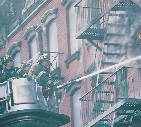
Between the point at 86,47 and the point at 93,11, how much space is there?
107 inches

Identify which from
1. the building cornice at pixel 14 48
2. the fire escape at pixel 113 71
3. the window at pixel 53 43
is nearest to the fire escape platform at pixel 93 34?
the fire escape at pixel 113 71

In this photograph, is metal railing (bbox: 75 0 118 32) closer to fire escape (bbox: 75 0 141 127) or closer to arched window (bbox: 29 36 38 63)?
fire escape (bbox: 75 0 141 127)

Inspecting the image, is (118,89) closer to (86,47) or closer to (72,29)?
(86,47)

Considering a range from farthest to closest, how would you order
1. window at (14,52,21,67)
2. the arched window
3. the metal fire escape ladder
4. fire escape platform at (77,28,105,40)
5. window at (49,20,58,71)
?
1. window at (14,52,21,67)
2. the arched window
3. window at (49,20,58,71)
4. fire escape platform at (77,28,105,40)
5. the metal fire escape ladder

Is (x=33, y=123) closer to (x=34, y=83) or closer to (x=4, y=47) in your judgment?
(x=34, y=83)

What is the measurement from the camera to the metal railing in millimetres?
19594

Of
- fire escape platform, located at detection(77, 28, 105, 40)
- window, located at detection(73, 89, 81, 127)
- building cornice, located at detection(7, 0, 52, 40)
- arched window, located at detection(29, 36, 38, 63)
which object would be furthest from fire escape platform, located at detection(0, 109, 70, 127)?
arched window, located at detection(29, 36, 38, 63)

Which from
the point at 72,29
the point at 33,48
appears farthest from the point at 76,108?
the point at 33,48

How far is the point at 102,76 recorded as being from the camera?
22.0 metres

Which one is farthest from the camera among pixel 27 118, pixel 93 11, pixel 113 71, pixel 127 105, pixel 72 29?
pixel 72 29

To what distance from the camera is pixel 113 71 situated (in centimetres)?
2033

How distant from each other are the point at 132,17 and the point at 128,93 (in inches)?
89.4

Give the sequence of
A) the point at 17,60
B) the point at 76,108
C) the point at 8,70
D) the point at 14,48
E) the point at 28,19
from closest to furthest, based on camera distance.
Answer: the point at 8,70
the point at 76,108
the point at 28,19
the point at 14,48
the point at 17,60

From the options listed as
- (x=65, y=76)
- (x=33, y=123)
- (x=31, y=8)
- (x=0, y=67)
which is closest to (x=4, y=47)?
(x=31, y=8)
